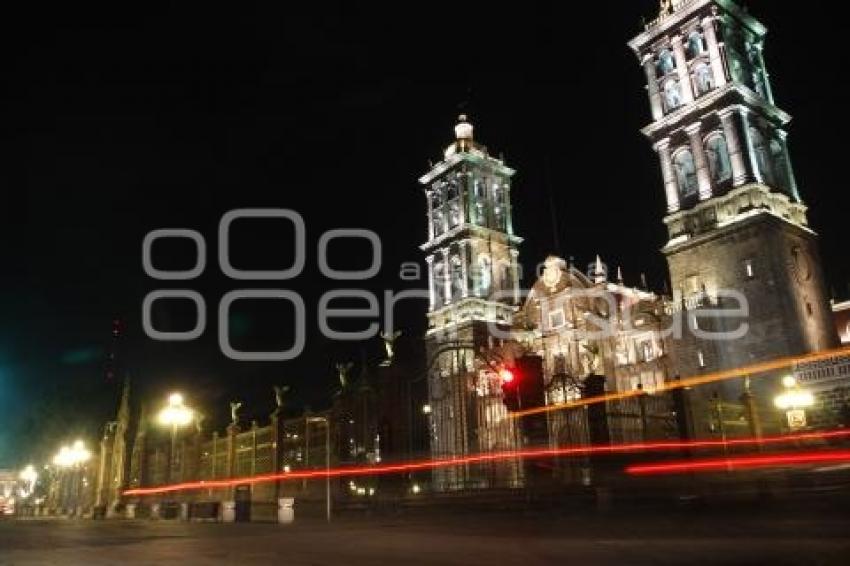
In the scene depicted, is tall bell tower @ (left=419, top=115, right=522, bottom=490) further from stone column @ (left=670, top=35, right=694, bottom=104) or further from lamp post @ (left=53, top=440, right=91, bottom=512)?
lamp post @ (left=53, top=440, right=91, bottom=512)

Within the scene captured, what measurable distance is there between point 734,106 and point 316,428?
31.0 meters

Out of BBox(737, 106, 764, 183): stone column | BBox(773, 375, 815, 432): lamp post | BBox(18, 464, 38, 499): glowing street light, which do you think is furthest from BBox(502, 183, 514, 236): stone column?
BBox(18, 464, 38, 499): glowing street light

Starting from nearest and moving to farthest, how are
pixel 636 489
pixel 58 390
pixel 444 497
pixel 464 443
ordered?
pixel 636 489 → pixel 444 497 → pixel 464 443 → pixel 58 390

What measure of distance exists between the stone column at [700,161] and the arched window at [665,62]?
18.7 feet

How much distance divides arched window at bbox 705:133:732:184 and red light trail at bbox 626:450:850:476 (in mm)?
21729

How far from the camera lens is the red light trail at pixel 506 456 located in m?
22.2

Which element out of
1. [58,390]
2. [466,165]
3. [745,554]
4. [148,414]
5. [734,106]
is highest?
[466,165]

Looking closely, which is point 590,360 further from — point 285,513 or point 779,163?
point 285,513

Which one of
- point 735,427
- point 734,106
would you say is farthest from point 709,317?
point 734,106

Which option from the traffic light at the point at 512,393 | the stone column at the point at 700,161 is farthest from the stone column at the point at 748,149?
the traffic light at the point at 512,393

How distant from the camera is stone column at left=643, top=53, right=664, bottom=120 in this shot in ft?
153

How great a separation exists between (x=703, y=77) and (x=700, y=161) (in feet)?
20.4

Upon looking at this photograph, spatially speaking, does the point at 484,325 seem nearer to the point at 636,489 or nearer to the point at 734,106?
the point at 734,106

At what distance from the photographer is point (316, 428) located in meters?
32.1
